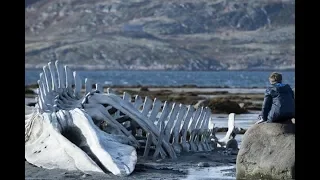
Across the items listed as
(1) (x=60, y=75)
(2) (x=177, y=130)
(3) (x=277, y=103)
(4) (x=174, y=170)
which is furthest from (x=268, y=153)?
(1) (x=60, y=75)

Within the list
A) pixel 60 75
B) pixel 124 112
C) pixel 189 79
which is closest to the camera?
pixel 124 112

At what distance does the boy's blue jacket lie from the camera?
8578 mm

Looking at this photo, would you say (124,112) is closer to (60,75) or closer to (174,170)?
(60,75)

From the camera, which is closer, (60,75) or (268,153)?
(268,153)

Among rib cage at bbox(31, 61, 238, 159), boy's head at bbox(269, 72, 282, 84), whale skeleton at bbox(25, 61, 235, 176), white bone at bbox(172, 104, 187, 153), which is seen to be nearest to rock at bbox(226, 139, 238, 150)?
whale skeleton at bbox(25, 61, 235, 176)

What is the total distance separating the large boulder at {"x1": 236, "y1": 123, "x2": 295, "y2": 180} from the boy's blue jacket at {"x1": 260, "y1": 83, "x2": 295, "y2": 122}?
0.36 ft

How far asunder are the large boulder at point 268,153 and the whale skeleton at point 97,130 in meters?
1.44

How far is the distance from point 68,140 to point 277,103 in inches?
106

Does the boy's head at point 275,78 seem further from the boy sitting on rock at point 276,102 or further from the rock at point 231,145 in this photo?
the rock at point 231,145

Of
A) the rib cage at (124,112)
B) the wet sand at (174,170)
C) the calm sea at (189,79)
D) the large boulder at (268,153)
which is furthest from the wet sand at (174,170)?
the calm sea at (189,79)

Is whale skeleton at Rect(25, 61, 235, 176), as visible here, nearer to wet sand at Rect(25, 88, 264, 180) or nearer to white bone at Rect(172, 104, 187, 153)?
white bone at Rect(172, 104, 187, 153)

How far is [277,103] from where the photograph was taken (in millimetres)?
8672
